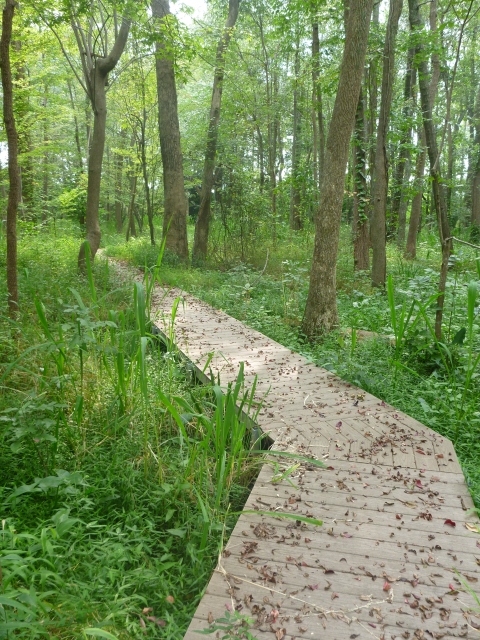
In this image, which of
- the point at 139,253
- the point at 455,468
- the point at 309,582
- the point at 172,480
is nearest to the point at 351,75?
the point at 455,468

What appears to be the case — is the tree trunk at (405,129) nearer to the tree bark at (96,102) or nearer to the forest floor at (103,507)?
the tree bark at (96,102)

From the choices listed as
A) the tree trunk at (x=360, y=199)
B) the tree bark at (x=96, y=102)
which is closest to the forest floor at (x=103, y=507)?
the tree bark at (x=96, y=102)

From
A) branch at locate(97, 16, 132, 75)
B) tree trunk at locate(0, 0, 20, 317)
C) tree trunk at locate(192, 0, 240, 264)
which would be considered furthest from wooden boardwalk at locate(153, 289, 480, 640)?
tree trunk at locate(192, 0, 240, 264)

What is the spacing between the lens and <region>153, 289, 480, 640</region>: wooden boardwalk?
5.30 feet

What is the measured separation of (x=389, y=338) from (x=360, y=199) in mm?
4913

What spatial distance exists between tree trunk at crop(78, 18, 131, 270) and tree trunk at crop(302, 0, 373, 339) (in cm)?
386

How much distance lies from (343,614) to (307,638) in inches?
7.3

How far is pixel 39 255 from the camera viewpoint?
8172 millimetres

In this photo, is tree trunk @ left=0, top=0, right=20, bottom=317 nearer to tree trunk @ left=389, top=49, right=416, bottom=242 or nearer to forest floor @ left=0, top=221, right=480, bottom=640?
forest floor @ left=0, top=221, right=480, bottom=640

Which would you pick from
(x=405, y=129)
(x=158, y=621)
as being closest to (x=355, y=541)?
(x=158, y=621)

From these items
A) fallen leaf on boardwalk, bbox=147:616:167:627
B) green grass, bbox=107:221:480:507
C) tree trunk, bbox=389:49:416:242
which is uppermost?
tree trunk, bbox=389:49:416:242

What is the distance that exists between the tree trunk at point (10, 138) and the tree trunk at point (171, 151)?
6330mm

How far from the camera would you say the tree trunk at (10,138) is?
3.66 m

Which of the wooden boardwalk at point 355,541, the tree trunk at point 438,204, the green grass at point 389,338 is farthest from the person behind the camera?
the tree trunk at point 438,204
